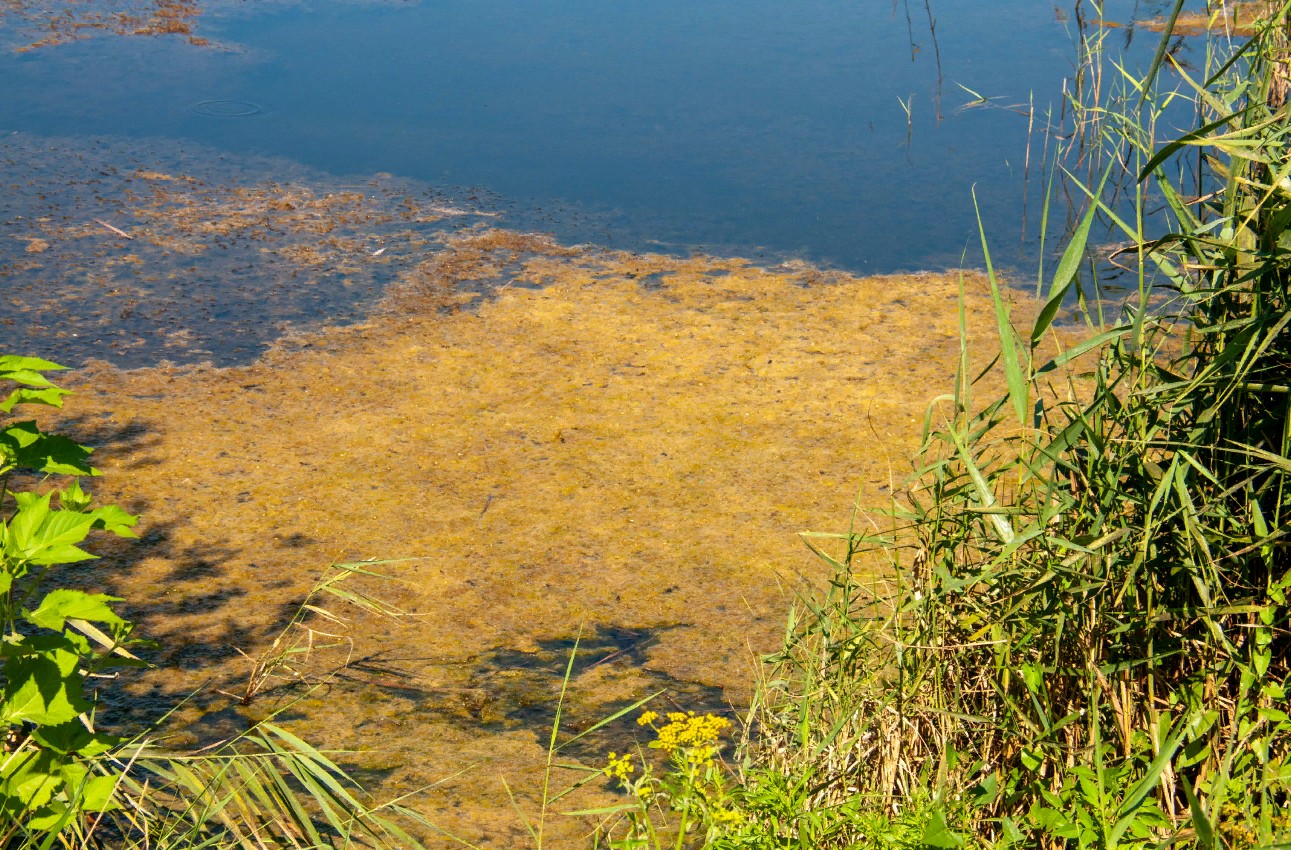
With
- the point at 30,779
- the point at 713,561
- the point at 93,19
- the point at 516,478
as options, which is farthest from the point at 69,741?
the point at 93,19

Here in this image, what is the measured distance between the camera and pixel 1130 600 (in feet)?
4.75

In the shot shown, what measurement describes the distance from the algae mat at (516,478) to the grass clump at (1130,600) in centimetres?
43

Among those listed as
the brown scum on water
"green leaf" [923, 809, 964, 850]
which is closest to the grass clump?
"green leaf" [923, 809, 964, 850]

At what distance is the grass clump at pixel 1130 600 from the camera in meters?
1.34

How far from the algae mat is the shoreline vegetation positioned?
0.04 feet

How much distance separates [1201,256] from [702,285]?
8.56 feet

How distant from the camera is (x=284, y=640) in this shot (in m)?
2.30

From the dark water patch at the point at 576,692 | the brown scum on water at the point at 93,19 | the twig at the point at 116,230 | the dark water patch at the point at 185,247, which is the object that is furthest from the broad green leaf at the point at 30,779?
the brown scum on water at the point at 93,19

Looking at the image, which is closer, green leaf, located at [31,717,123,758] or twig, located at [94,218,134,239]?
green leaf, located at [31,717,123,758]

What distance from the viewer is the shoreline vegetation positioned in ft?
4.46

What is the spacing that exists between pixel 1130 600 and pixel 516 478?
5.59 feet

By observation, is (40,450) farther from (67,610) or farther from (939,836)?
(939,836)

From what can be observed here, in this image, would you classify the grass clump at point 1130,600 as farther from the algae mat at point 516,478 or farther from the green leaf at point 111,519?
the green leaf at point 111,519

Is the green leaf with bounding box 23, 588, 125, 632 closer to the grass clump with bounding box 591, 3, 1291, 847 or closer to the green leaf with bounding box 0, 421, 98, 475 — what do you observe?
the green leaf with bounding box 0, 421, 98, 475
